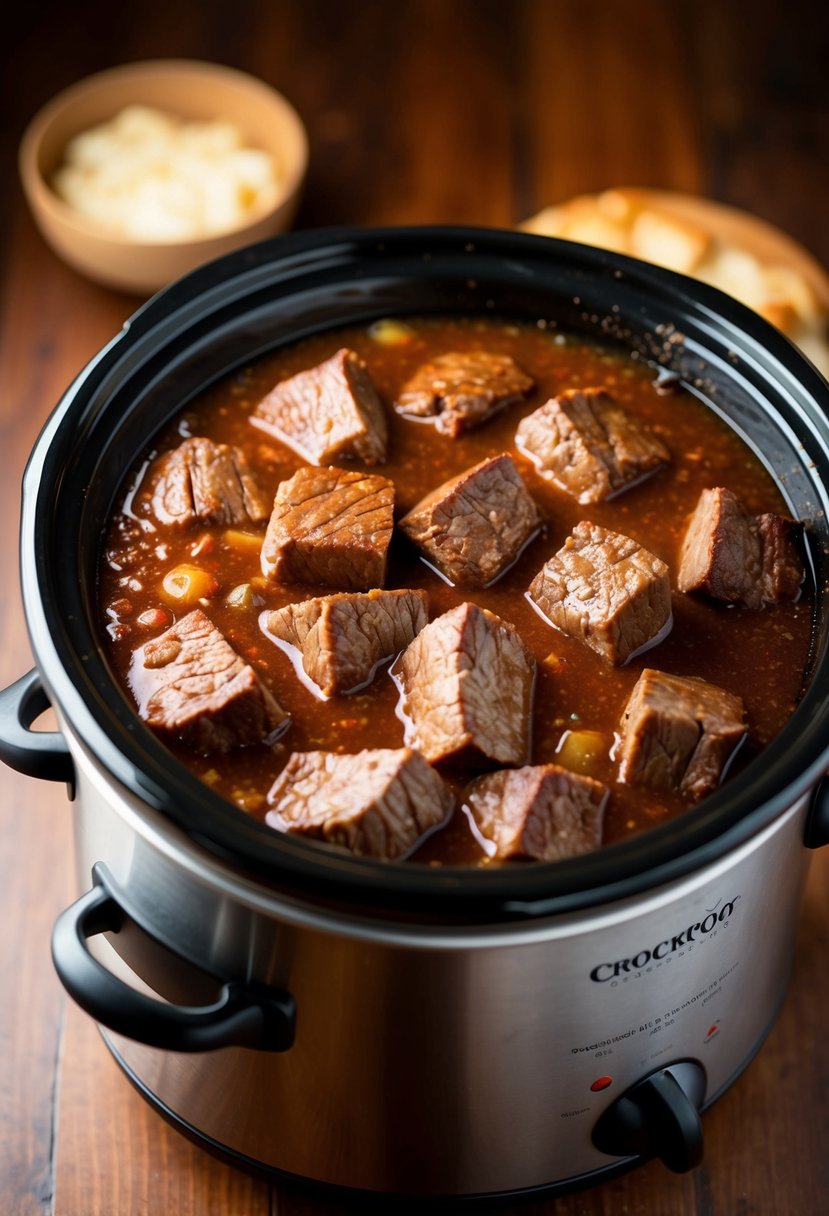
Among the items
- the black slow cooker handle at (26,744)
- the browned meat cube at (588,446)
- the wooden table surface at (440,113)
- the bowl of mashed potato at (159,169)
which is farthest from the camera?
the wooden table surface at (440,113)

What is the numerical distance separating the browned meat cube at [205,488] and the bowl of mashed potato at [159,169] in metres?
1.38

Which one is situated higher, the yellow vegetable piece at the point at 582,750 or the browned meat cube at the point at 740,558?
the browned meat cube at the point at 740,558

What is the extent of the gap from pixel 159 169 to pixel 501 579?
7.16 ft

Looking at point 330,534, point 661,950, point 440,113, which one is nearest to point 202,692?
point 330,534

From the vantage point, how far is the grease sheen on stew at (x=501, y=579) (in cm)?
230

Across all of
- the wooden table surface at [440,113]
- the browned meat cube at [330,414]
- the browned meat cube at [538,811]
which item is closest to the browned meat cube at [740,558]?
the browned meat cube at [538,811]

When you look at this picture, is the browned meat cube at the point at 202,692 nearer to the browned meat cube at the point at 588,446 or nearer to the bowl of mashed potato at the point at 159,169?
the browned meat cube at the point at 588,446

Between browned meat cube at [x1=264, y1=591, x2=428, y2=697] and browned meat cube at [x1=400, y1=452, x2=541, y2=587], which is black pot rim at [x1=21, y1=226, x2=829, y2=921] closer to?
browned meat cube at [x1=264, y1=591, x2=428, y2=697]

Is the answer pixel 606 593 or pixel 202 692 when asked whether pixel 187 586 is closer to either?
pixel 202 692

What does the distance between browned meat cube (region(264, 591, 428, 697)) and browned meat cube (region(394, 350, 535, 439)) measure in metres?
0.50

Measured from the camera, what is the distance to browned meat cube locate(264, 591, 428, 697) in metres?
2.34

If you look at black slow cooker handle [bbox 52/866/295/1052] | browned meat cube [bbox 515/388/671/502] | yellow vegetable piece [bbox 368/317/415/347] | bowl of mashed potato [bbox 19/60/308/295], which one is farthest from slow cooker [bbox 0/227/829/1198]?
bowl of mashed potato [bbox 19/60/308/295]

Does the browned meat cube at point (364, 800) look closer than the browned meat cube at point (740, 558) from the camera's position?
Yes

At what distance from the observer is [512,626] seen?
247 cm
